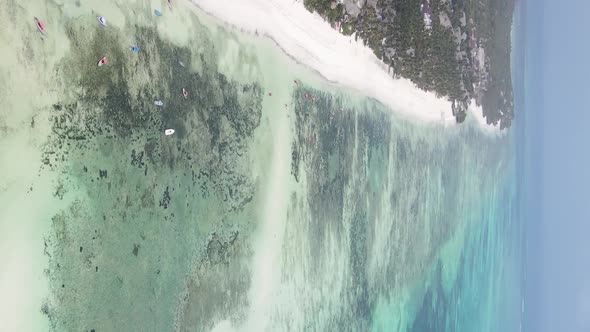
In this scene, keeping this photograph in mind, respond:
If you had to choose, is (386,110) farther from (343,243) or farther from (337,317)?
(337,317)

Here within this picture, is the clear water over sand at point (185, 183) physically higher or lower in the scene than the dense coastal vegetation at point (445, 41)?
Answer: lower

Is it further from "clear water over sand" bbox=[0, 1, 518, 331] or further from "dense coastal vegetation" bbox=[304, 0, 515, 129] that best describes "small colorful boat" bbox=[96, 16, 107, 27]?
"dense coastal vegetation" bbox=[304, 0, 515, 129]

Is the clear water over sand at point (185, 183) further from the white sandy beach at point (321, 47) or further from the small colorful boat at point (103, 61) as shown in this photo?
the white sandy beach at point (321, 47)

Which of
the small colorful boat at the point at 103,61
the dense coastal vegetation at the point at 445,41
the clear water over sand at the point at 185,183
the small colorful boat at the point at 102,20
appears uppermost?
the dense coastal vegetation at the point at 445,41

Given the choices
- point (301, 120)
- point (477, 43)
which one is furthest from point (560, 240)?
point (301, 120)

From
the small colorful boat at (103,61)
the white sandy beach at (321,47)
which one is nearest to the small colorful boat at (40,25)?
the small colorful boat at (103,61)
